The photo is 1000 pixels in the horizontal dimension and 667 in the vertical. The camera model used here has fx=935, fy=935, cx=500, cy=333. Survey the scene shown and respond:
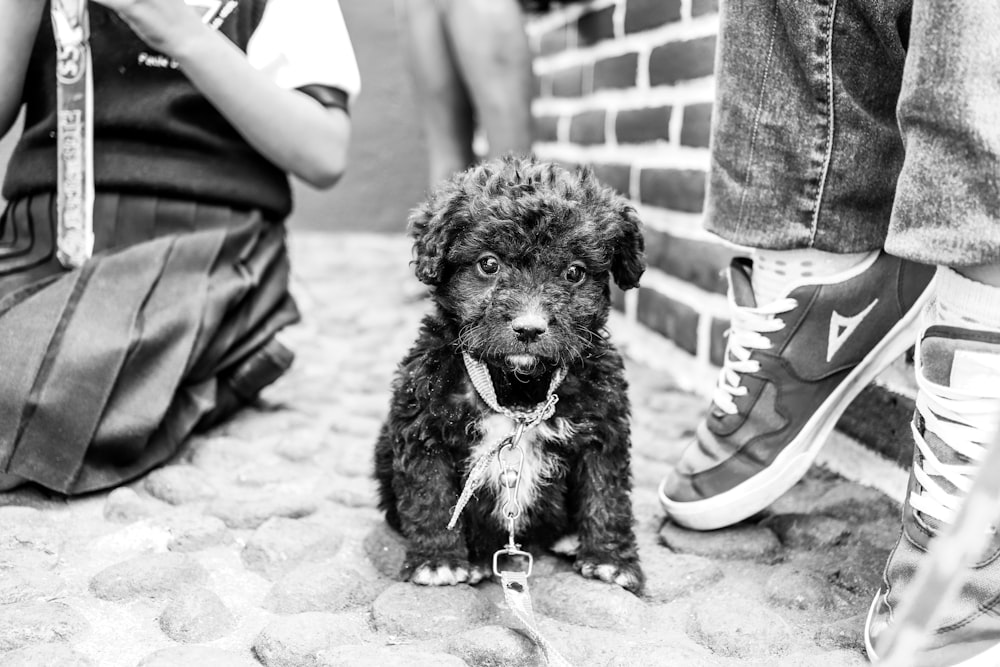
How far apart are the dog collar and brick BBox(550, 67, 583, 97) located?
9.10 ft

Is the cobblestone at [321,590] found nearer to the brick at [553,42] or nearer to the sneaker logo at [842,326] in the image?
the sneaker logo at [842,326]

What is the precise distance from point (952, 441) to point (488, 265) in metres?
0.91

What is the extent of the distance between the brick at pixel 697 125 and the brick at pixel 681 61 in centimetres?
11

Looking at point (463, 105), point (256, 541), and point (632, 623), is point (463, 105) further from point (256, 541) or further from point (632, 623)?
point (632, 623)

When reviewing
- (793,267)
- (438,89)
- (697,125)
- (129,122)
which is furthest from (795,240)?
(438,89)

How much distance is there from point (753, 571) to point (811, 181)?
87 centimetres

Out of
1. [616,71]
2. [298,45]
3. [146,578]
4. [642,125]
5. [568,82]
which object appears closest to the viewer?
[146,578]

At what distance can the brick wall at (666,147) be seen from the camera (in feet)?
10.1

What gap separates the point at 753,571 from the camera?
2.04 meters

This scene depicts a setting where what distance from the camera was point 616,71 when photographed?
392cm

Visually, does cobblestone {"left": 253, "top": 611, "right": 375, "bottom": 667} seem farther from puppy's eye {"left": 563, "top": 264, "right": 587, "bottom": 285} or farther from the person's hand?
the person's hand

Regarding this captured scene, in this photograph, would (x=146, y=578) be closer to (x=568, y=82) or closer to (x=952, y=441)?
(x=952, y=441)

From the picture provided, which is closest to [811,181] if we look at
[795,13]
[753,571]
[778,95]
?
[778,95]

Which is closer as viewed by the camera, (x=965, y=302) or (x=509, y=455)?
(x=965, y=302)
